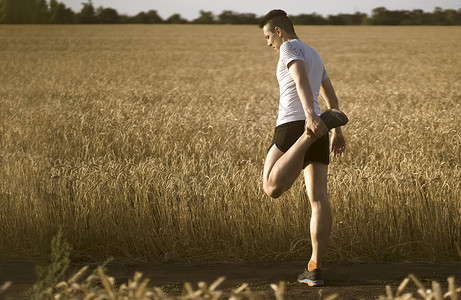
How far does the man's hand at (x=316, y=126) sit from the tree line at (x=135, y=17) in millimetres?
64573

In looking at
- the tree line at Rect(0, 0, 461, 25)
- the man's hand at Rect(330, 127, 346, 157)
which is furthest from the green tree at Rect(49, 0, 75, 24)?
the man's hand at Rect(330, 127, 346, 157)

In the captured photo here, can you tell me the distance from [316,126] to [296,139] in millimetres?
286

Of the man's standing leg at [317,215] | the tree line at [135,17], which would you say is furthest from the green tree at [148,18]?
the man's standing leg at [317,215]

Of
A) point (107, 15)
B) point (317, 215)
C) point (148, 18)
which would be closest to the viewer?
point (317, 215)

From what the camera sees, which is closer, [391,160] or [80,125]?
[391,160]

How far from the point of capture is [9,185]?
5.85 metres

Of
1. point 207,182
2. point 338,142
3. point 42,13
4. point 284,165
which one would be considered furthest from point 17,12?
point 284,165

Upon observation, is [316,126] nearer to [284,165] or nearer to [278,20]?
[284,165]

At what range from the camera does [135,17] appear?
73.0 meters

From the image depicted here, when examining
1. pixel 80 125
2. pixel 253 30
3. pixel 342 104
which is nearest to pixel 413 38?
pixel 253 30

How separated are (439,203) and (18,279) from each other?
3310mm

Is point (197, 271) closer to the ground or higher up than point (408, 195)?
closer to the ground

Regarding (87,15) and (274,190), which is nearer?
(274,190)

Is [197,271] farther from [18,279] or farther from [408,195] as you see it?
[408,195]
